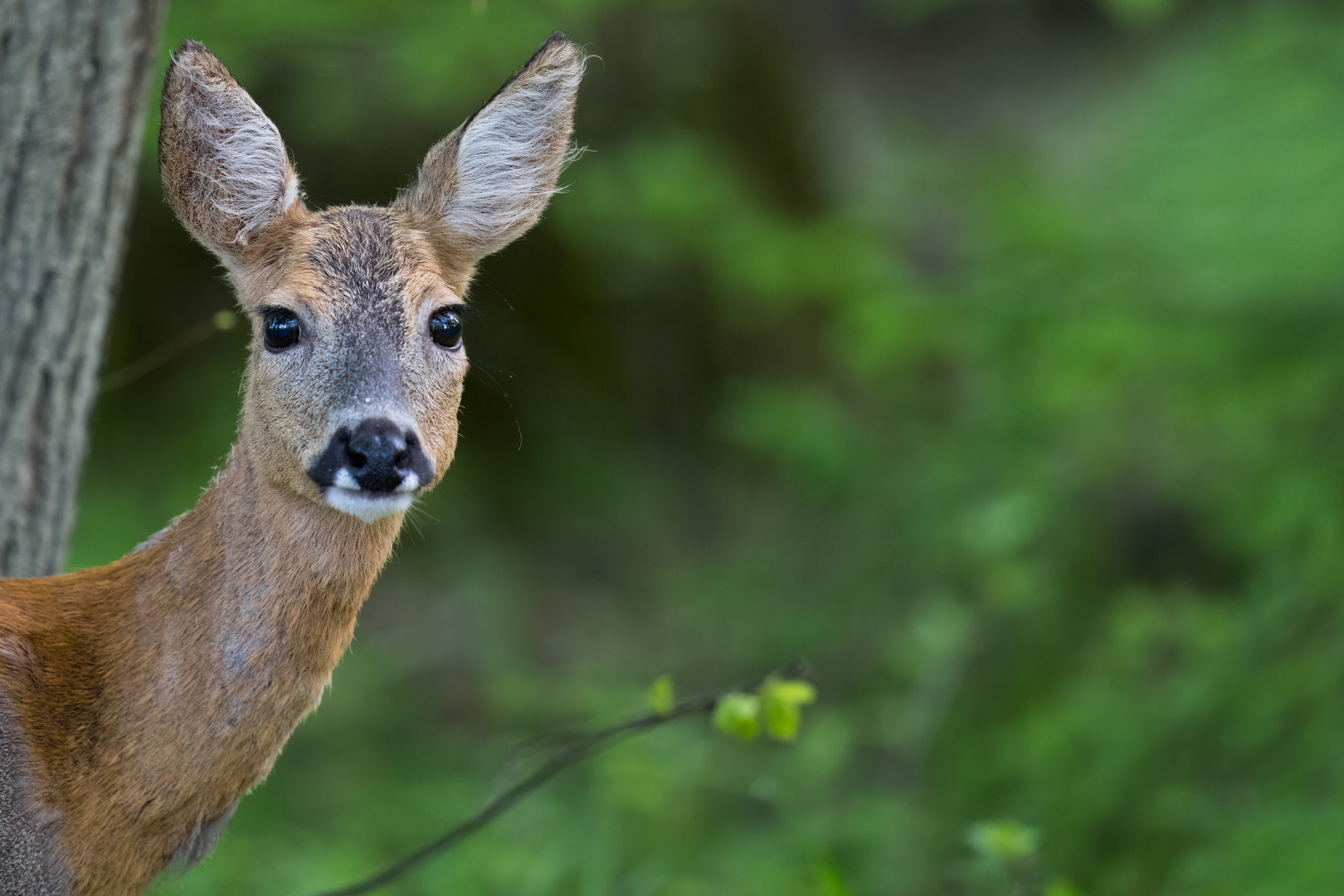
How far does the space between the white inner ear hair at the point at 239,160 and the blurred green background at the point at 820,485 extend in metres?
0.46

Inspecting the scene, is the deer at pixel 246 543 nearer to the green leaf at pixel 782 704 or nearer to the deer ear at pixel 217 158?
the deer ear at pixel 217 158

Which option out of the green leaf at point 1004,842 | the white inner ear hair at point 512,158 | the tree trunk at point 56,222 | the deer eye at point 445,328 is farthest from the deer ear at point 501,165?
the green leaf at point 1004,842

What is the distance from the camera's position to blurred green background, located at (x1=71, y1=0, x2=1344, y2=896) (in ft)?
13.2

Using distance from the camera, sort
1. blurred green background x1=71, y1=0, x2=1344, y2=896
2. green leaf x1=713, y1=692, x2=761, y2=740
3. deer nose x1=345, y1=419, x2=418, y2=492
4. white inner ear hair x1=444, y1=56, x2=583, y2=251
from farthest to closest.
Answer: blurred green background x1=71, y1=0, x2=1344, y2=896 < green leaf x1=713, y1=692, x2=761, y2=740 < white inner ear hair x1=444, y1=56, x2=583, y2=251 < deer nose x1=345, y1=419, x2=418, y2=492

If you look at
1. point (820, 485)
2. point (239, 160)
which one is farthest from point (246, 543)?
point (820, 485)

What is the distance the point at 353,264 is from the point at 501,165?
323 mm

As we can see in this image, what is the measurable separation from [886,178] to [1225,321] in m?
5.20

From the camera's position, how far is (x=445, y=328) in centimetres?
217

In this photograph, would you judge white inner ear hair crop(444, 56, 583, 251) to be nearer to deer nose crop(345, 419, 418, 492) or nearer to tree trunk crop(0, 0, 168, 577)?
deer nose crop(345, 419, 418, 492)

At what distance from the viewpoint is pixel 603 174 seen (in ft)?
20.3

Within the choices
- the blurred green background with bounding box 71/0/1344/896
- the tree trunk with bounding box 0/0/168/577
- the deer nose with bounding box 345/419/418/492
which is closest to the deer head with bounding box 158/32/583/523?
the deer nose with bounding box 345/419/418/492

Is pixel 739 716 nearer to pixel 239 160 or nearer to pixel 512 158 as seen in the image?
pixel 512 158

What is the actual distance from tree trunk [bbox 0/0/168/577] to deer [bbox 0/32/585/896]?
645mm

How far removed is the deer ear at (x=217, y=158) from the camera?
1.97 metres
